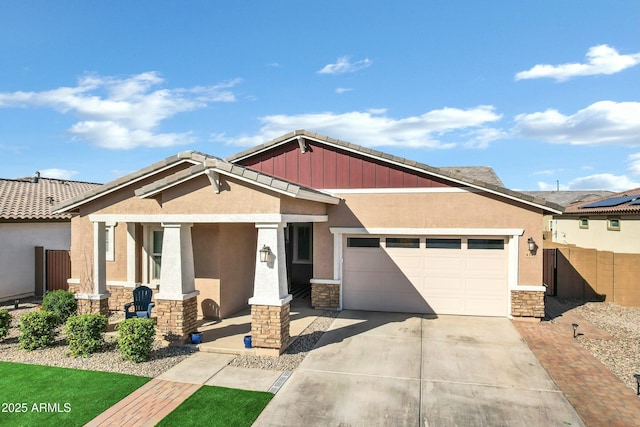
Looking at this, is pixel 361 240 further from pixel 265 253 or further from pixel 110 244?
pixel 110 244

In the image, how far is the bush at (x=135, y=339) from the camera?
25.5 ft

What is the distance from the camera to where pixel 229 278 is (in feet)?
37.1

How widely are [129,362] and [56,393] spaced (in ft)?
4.66

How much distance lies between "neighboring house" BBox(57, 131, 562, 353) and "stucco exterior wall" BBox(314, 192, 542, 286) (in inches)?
1.2

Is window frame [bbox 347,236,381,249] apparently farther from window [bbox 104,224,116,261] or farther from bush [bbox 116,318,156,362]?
window [bbox 104,224,116,261]

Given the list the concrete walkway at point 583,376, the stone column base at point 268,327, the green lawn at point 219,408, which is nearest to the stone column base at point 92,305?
the stone column base at point 268,327

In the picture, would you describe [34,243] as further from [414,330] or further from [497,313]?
[497,313]

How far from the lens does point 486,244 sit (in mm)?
11336

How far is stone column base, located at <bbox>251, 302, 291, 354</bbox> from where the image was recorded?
26.4 ft

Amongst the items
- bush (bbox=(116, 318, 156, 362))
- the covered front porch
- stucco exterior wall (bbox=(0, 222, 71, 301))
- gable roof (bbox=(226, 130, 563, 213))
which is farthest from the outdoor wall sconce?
stucco exterior wall (bbox=(0, 222, 71, 301))

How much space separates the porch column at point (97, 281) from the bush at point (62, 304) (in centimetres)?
71

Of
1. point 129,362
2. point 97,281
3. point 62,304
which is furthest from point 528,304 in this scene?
point 62,304

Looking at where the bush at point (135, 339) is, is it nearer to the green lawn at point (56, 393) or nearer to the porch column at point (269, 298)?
the green lawn at point (56, 393)

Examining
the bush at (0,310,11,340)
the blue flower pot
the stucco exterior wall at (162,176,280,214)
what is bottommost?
the blue flower pot
